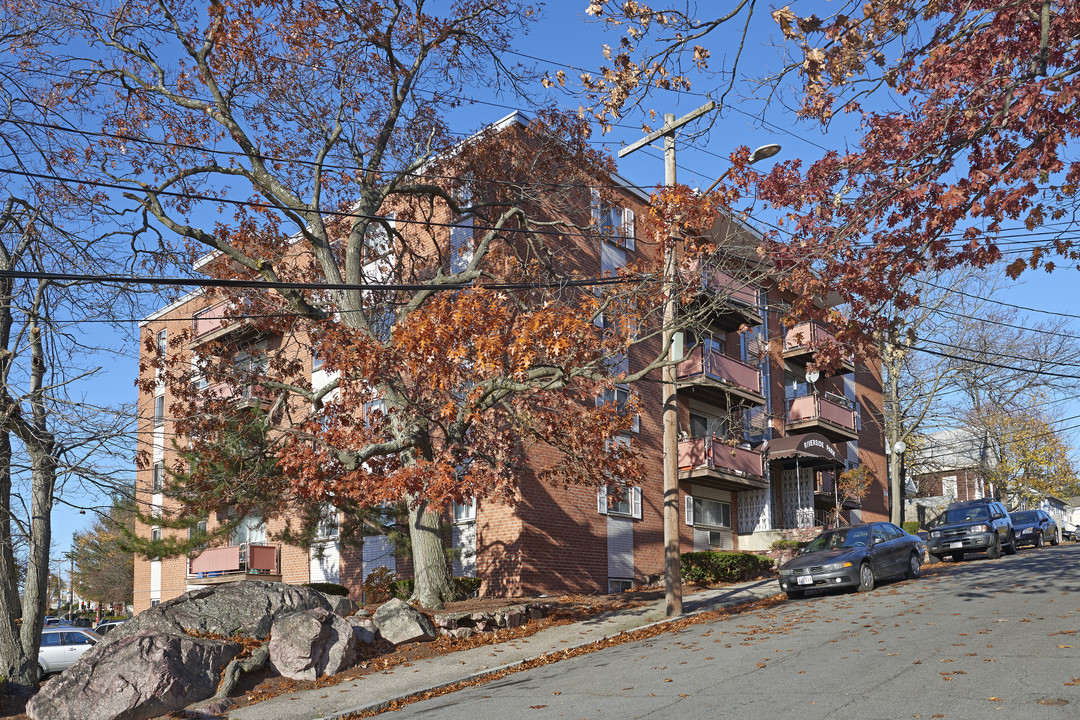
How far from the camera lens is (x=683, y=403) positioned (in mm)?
29859

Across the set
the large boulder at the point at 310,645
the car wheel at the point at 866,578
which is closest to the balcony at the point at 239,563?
the large boulder at the point at 310,645

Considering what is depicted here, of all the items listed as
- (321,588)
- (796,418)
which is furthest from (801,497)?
(321,588)

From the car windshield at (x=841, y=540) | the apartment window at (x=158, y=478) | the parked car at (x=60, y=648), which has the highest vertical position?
the apartment window at (x=158, y=478)

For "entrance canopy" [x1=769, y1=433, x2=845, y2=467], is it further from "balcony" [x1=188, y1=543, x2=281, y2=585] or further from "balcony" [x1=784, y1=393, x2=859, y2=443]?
"balcony" [x1=188, y1=543, x2=281, y2=585]

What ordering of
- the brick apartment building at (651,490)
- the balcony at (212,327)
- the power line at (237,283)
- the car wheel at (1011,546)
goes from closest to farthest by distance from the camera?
1. the power line at (237,283)
2. the brick apartment building at (651,490)
3. the balcony at (212,327)
4. the car wheel at (1011,546)

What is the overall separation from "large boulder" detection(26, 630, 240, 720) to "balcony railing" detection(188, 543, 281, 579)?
14284 millimetres

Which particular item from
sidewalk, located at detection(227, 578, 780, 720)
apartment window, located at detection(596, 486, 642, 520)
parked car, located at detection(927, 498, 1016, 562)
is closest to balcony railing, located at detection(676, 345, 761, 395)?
apartment window, located at detection(596, 486, 642, 520)

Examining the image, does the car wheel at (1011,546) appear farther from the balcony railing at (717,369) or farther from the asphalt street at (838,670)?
the asphalt street at (838,670)

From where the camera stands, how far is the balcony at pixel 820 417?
1305 inches

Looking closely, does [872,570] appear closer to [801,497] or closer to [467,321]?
[467,321]

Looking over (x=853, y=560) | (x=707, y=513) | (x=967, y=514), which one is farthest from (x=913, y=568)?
(x=707, y=513)

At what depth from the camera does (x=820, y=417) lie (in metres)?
33.1

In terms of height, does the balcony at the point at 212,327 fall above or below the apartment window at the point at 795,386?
above

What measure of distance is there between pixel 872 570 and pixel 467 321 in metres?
11.7
